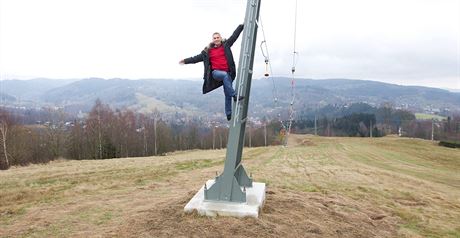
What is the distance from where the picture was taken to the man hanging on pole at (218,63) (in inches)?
313

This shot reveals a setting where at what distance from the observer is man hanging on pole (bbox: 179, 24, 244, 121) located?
795cm

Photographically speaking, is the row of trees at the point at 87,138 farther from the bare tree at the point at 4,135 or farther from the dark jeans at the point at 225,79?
the dark jeans at the point at 225,79

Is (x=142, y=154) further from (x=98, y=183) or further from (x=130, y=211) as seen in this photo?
(x=130, y=211)

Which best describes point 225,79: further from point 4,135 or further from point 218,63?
point 4,135

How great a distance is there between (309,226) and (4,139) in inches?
1793

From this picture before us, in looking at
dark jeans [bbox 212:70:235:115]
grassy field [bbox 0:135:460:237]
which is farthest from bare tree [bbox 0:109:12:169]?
dark jeans [bbox 212:70:235:115]

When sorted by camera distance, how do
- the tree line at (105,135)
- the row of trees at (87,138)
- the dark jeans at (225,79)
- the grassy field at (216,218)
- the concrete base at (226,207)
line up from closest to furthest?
1. the grassy field at (216,218)
2. the concrete base at (226,207)
3. the dark jeans at (225,79)
4. the row of trees at (87,138)
5. the tree line at (105,135)

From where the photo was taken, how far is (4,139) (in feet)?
143

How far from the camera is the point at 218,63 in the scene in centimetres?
801

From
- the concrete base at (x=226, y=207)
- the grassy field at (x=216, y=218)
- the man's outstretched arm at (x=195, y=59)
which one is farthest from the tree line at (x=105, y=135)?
the man's outstretched arm at (x=195, y=59)

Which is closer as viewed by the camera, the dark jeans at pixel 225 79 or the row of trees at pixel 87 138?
the dark jeans at pixel 225 79

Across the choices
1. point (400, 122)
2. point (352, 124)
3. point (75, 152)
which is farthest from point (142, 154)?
point (400, 122)

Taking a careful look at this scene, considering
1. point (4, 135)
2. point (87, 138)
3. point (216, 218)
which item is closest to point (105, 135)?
point (87, 138)

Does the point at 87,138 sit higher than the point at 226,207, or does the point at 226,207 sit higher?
the point at 226,207
